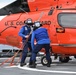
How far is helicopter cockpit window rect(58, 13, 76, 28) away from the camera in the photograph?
12789 mm

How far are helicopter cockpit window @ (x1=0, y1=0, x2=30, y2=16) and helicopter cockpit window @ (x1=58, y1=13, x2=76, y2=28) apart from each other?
2.01 m

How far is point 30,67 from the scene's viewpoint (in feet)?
41.1

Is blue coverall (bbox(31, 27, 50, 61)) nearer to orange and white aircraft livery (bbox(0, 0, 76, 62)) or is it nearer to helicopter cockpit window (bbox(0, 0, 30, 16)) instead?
orange and white aircraft livery (bbox(0, 0, 76, 62))

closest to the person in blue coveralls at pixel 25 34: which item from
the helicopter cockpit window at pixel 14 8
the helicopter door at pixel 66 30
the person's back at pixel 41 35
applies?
the person's back at pixel 41 35

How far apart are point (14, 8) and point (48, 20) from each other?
2132 millimetres

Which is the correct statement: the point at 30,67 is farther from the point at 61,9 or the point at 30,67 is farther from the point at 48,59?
the point at 61,9

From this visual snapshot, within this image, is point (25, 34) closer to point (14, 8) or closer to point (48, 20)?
point (48, 20)

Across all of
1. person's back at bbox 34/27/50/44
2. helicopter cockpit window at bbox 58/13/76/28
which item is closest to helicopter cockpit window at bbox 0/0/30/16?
helicopter cockpit window at bbox 58/13/76/28

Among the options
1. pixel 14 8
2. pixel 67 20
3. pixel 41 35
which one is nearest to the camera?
pixel 41 35

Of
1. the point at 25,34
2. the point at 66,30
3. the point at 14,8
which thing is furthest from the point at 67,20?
the point at 14,8

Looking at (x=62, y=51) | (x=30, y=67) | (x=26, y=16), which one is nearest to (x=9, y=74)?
(x=30, y=67)

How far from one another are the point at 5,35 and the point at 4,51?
173 inches

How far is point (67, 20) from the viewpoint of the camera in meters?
12.9

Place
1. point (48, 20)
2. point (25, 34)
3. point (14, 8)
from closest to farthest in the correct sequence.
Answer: point (25, 34)
point (48, 20)
point (14, 8)
